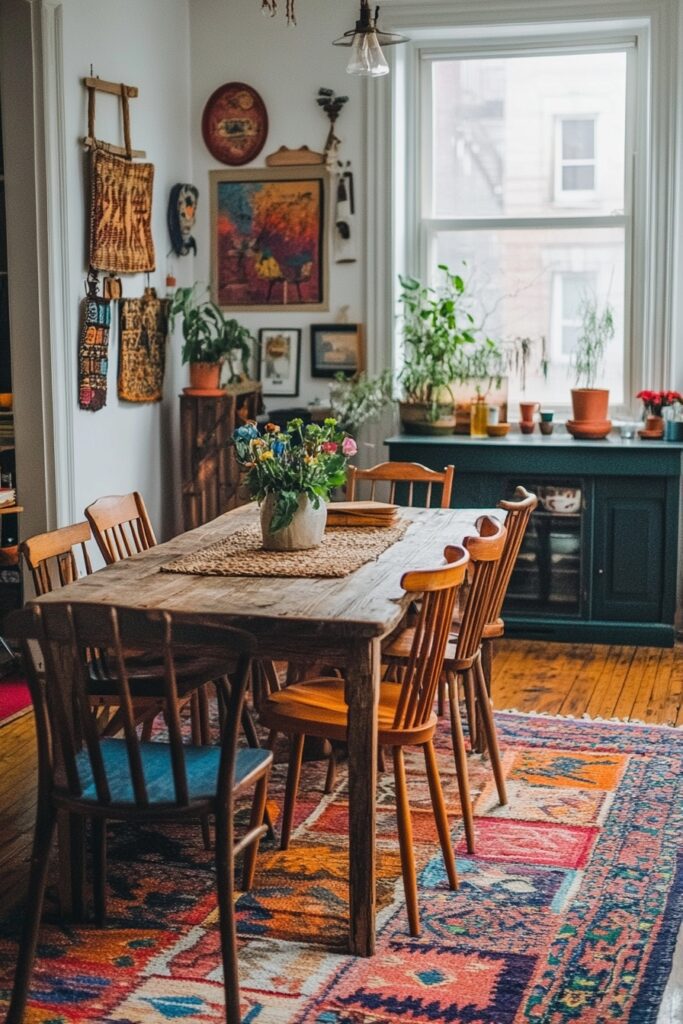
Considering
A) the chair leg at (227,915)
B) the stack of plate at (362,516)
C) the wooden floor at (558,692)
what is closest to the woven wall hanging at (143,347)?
the wooden floor at (558,692)

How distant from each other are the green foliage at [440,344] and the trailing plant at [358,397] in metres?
A: 0.11

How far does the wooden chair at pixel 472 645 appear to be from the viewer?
339 cm

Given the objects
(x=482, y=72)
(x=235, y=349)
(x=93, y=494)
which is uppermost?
(x=482, y=72)

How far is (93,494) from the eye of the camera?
557cm

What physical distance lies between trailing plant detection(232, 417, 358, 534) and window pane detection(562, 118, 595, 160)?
331 cm

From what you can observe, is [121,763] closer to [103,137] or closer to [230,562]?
[230,562]

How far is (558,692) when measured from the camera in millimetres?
5199

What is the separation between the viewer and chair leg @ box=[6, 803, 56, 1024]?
267cm

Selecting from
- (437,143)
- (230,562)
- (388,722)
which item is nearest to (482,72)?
(437,143)

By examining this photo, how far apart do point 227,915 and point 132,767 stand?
1.20 feet

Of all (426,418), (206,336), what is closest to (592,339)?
(426,418)

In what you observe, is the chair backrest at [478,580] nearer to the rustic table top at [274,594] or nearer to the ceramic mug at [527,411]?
the rustic table top at [274,594]

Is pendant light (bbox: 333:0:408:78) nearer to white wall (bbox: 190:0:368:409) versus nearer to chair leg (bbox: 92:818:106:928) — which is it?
white wall (bbox: 190:0:368:409)

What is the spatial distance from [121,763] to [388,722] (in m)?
0.67
